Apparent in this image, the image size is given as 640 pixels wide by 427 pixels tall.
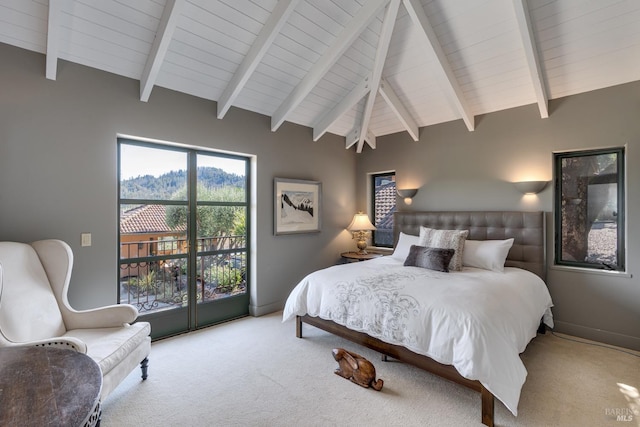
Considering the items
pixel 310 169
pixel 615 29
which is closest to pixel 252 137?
pixel 310 169

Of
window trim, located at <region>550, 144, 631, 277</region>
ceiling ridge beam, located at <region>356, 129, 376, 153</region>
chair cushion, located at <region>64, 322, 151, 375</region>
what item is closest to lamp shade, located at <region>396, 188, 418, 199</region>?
ceiling ridge beam, located at <region>356, 129, 376, 153</region>

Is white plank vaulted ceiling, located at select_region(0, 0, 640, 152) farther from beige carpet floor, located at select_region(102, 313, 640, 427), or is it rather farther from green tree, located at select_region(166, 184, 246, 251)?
beige carpet floor, located at select_region(102, 313, 640, 427)

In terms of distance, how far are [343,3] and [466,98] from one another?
6.60ft

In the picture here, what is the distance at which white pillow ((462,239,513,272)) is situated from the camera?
3.30m

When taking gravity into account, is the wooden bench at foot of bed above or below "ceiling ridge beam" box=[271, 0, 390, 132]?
below

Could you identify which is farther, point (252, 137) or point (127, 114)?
point (252, 137)

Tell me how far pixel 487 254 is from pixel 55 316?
4.05 m

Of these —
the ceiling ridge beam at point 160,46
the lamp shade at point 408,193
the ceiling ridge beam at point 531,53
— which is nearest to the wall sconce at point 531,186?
the ceiling ridge beam at point 531,53

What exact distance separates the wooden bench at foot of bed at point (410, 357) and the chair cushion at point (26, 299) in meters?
2.12

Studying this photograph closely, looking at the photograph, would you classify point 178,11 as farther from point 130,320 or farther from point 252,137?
point 130,320

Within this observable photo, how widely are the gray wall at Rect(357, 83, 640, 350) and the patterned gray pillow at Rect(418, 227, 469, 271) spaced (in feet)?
2.60

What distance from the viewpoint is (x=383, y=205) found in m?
5.19

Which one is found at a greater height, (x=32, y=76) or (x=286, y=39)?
(x=286, y=39)

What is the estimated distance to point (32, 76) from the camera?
8.13ft
